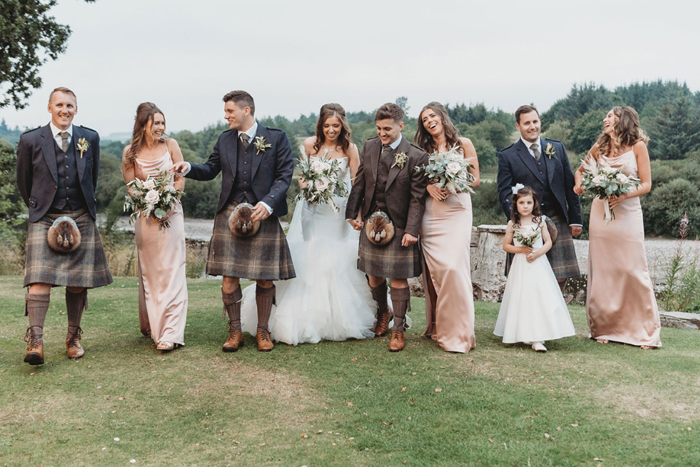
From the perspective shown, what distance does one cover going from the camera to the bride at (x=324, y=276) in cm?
632

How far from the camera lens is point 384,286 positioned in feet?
21.5

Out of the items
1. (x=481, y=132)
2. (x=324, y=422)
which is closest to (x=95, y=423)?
(x=324, y=422)

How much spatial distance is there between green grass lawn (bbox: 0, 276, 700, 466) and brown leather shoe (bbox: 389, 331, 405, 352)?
0.26ft

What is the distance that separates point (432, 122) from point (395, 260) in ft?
4.67

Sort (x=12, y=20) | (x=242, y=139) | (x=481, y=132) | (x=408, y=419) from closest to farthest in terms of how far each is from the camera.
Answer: (x=408, y=419) → (x=242, y=139) → (x=12, y=20) → (x=481, y=132)

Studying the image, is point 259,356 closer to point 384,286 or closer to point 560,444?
point 384,286

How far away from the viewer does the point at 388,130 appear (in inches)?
233

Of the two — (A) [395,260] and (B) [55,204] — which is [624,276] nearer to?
(A) [395,260]

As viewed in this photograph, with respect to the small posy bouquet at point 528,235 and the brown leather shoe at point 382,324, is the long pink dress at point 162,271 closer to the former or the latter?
the brown leather shoe at point 382,324

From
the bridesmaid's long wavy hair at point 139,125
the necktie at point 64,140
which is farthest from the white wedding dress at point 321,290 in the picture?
the necktie at point 64,140

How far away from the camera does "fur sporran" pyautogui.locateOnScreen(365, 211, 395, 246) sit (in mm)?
5910

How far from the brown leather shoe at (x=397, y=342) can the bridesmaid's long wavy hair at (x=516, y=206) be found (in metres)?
1.63

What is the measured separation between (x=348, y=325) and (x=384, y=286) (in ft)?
1.93

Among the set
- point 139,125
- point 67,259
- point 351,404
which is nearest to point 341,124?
point 139,125
